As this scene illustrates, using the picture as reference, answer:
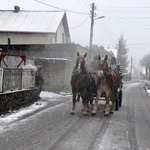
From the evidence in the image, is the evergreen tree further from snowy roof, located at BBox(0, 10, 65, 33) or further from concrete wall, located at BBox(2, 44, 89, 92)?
concrete wall, located at BBox(2, 44, 89, 92)

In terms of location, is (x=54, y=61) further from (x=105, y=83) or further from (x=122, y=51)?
(x=122, y=51)

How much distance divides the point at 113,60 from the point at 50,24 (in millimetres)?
21510

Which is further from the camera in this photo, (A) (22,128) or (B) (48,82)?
(B) (48,82)

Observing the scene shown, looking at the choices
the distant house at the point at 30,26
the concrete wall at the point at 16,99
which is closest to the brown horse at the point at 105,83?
the concrete wall at the point at 16,99

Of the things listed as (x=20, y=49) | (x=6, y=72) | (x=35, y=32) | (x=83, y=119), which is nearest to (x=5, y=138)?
(x=83, y=119)

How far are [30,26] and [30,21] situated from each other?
5.13 ft

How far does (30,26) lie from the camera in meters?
34.2

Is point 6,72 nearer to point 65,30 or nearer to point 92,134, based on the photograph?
point 92,134

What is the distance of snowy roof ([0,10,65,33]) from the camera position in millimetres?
33406

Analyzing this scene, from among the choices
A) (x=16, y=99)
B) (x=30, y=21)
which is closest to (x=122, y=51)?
(x=30, y=21)

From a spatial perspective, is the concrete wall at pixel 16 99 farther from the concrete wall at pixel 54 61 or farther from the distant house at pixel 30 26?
the distant house at pixel 30 26

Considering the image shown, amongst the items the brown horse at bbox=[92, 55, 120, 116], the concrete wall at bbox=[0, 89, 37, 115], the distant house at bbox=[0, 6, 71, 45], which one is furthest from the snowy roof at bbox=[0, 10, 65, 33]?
the brown horse at bbox=[92, 55, 120, 116]

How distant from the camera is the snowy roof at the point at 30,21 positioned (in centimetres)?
3341

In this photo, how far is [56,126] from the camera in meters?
9.28
